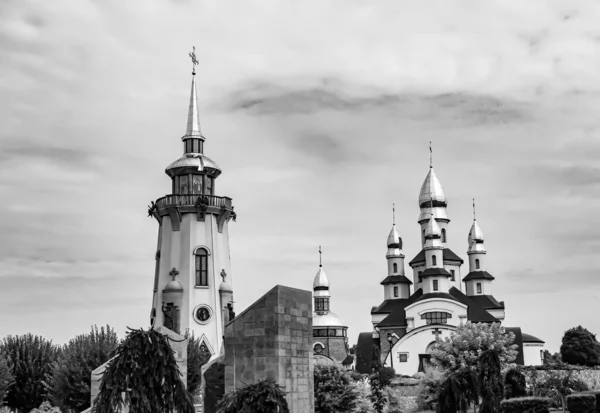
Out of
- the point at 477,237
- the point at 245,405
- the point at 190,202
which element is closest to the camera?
the point at 245,405

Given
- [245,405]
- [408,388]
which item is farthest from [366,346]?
[245,405]

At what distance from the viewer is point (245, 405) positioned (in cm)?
1911


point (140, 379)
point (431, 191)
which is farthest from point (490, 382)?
point (431, 191)

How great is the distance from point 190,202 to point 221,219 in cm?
284

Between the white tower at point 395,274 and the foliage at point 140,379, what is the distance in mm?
72228

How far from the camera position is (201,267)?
58.0 meters

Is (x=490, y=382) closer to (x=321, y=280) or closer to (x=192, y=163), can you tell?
(x=192, y=163)

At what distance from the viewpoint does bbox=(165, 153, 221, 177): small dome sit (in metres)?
58.9

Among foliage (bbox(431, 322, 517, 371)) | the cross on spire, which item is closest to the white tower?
foliage (bbox(431, 322, 517, 371))

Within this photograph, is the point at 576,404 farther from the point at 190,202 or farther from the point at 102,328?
the point at 190,202

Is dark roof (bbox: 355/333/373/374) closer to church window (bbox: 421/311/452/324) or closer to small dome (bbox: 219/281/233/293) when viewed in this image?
church window (bbox: 421/311/452/324)

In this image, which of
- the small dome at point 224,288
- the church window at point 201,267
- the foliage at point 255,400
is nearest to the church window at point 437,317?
the small dome at point 224,288

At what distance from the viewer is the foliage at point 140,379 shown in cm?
1905

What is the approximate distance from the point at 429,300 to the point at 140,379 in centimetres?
6234
